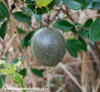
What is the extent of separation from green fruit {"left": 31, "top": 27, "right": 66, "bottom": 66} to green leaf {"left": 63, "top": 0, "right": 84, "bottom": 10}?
13cm

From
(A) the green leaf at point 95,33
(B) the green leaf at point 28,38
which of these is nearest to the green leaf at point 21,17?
(B) the green leaf at point 28,38

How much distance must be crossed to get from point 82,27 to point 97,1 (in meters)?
0.30

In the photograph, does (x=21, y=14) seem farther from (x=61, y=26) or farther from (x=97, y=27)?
(x=97, y=27)

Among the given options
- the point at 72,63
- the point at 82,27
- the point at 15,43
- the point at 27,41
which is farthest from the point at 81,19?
the point at 72,63

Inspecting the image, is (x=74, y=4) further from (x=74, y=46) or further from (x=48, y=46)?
(x=74, y=46)

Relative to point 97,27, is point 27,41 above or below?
below

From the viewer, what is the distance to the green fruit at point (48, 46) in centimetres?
72

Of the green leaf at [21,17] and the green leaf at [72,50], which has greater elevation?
the green leaf at [21,17]

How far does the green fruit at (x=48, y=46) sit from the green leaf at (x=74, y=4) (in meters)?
0.13

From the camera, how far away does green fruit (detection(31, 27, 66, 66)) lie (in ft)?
2.37

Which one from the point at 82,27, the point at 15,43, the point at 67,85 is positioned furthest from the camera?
the point at 67,85

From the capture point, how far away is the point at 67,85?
2.19 metres

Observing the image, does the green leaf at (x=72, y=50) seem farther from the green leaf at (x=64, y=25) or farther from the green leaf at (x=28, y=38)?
the green leaf at (x=28, y=38)

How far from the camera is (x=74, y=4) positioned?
701 millimetres
